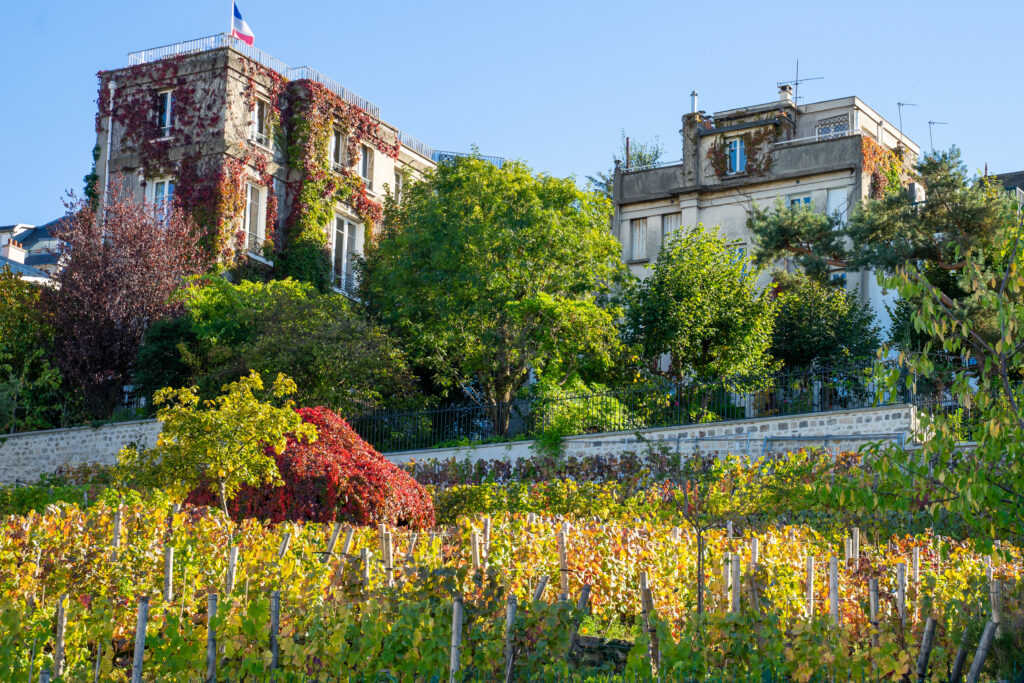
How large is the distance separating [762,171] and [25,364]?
65.9 feet

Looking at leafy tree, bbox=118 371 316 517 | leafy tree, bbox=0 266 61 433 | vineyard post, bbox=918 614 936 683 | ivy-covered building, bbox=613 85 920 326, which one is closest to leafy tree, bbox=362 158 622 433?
ivy-covered building, bbox=613 85 920 326

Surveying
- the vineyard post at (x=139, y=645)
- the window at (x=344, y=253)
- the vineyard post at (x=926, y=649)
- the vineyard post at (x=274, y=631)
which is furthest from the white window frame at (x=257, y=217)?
the vineyard post at (x=926, y=649)

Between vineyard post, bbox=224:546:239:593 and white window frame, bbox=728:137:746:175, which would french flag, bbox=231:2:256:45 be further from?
vineyard post, bbox=224:546:239:593

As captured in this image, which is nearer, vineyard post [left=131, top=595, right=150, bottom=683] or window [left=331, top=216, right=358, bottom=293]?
vineyard post [left=131, top=595, right=150, bottom=683]

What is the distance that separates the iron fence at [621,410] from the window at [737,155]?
11330 millimetres

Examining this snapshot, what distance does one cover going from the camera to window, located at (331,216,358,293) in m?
34.2

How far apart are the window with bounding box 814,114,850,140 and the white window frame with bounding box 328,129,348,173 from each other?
44.5ft

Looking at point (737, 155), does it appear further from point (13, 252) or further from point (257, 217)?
point (13, 252)

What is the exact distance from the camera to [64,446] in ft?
87.2

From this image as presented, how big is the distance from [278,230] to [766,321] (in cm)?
1369

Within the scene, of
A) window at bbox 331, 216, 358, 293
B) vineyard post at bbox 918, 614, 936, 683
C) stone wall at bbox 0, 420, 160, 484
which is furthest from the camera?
window at bbox 331, 216, 358, 293

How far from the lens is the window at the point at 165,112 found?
32.5 metres

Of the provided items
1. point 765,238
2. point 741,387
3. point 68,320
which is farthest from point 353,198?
point 741,387

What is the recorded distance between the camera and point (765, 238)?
93.7ft
